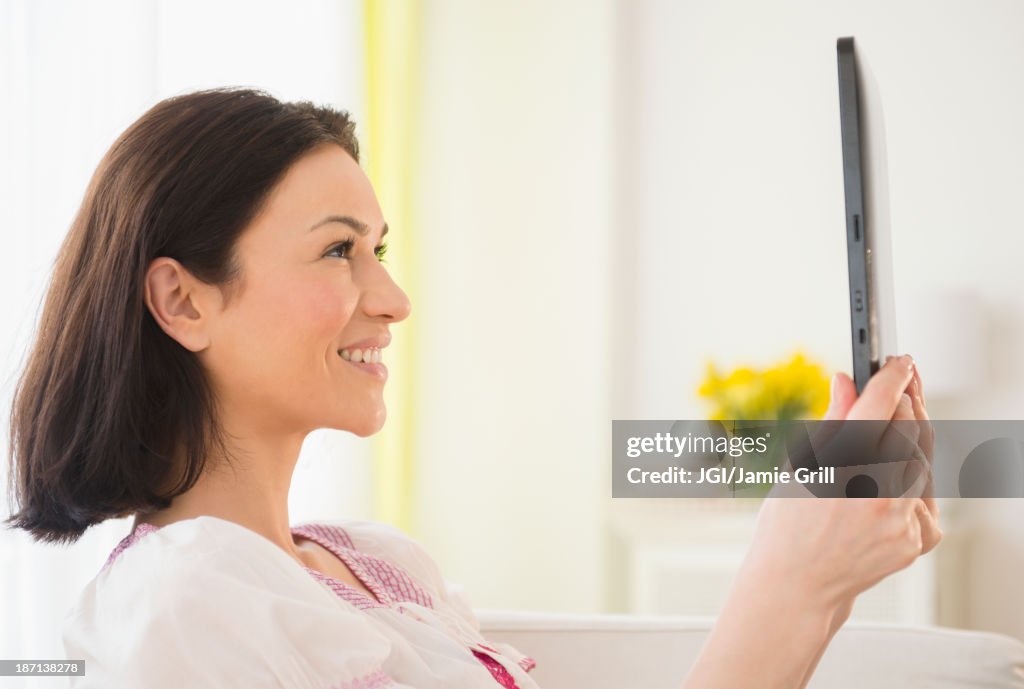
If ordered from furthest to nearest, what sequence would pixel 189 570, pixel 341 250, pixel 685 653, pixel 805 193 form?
pixel 805 193, pixel 685 653, pixel 341 250, pixel 189 570

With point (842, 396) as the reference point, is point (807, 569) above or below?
below

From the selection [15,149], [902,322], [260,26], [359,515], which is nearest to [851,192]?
[15,149]

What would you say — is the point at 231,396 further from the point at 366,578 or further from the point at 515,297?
the point at 515,297

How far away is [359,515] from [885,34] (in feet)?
6.37

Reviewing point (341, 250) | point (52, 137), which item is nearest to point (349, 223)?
point (341, 250)

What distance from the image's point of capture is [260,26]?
2.13 m

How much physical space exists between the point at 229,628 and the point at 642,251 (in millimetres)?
2366

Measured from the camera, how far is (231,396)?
1.04 meters

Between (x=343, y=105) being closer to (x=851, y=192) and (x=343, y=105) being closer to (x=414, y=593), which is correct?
(x=414, y=593)

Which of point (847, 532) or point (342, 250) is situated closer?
point (847, 532)

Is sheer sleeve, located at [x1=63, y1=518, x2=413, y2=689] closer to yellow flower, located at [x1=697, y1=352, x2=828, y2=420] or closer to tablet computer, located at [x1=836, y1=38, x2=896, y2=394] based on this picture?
tablet computer, located at [x1=836, y1=38, x2=896, y2=394]

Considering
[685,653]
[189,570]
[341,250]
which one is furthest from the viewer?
[685,653]

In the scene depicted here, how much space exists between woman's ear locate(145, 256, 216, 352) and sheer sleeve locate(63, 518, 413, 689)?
200 millimetres

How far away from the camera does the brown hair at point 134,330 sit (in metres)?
0.97
